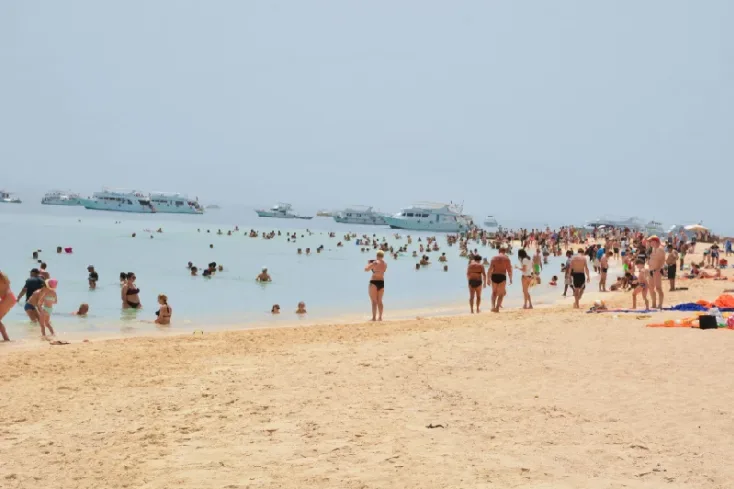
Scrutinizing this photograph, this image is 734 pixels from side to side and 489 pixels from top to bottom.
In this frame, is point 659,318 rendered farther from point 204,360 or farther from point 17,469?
point 17,469

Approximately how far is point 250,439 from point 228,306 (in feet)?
50.5

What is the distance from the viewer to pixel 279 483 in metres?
5.06

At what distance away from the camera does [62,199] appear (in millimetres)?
146875

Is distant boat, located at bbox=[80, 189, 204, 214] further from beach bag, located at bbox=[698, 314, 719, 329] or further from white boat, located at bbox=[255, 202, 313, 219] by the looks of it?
beach bag, located at bbox=[698, 314, 719, 329]

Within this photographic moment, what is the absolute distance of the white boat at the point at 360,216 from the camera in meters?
110

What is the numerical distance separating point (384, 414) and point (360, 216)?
107178 millimetres

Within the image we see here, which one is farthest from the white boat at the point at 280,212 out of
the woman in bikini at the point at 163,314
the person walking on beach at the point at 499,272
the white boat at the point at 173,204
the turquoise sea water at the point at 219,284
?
the person walking on beach at the point at 499,272

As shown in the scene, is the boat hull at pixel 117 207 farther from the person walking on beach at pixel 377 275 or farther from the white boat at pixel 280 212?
the person walking on beach at pixel 377 275

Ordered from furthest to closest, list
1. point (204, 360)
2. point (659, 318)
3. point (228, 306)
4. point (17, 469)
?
point (228, 306)
point (659, 318)
point (204, 360)
point (17, 469)

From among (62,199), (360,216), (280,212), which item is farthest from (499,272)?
(62,199)

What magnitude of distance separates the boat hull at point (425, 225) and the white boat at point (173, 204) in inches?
1912

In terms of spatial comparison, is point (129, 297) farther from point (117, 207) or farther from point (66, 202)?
point (66, 202)

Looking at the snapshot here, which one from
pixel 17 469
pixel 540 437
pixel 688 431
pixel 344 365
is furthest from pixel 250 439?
pixel 688 431

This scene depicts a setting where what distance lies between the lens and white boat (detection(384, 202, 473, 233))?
87.5 meters
